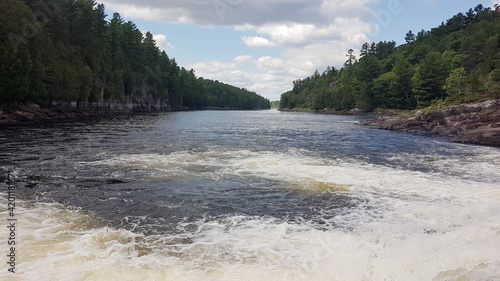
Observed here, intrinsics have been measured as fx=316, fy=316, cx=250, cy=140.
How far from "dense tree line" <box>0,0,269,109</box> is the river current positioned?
1257 inches

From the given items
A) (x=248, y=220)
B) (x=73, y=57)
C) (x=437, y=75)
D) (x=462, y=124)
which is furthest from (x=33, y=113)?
(x=437, y=75)

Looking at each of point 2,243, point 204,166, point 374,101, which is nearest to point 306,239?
point 2,243

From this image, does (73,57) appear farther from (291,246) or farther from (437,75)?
(437,75)

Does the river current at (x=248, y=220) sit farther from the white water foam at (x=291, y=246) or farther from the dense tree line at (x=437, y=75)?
the dense tree line at (x=437, y=75)

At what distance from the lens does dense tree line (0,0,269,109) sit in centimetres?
4088

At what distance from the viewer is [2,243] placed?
690 centimetres

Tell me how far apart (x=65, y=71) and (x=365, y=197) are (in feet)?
193

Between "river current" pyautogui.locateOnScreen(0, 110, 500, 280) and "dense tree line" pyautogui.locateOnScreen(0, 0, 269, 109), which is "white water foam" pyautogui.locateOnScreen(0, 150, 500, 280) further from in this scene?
"dense tree line" pyautogui.locateOnScreen(0, 0, 269, 109)

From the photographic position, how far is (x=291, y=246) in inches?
284

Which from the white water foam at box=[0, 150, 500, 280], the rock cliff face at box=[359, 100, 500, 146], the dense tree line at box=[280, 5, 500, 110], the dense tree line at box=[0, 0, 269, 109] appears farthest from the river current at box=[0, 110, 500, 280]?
the dense tree line at box=[280, 5, 500, 110]

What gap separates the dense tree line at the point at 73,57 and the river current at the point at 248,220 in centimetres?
3193

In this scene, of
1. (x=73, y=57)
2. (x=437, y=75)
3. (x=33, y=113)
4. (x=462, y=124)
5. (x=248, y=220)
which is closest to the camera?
(x=248, y=220)

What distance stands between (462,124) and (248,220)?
37745 mm

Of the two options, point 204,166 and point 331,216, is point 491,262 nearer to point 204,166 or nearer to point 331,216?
point 331,216
